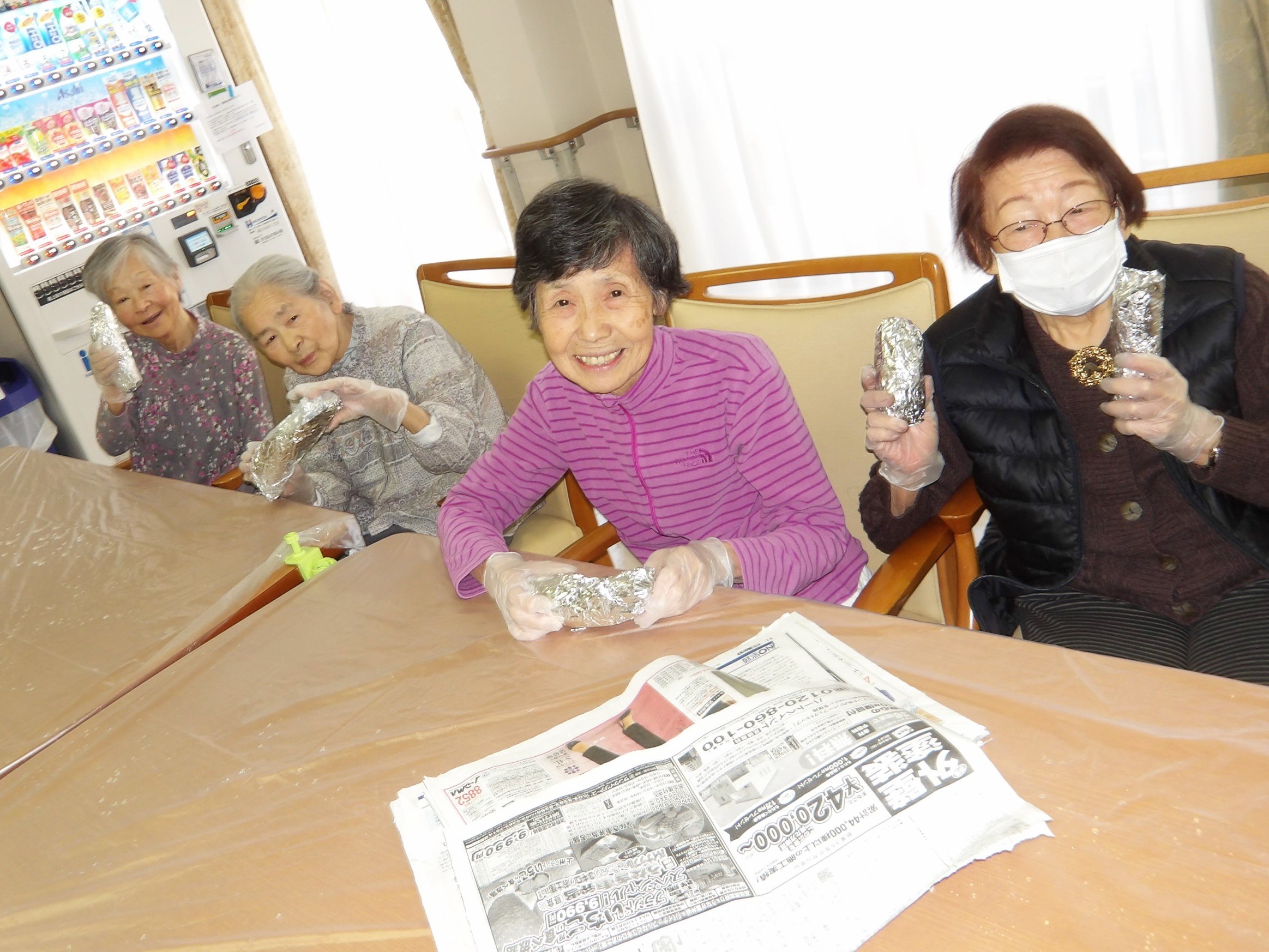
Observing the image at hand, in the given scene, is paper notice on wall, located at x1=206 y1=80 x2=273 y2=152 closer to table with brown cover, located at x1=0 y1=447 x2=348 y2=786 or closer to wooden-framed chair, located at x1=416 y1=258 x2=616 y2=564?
wooden-framed chair, located at x1=416 y1=258 x2=616 y2=564

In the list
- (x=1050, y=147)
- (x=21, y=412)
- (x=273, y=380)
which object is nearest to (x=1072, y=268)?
(x=1050, y=147)

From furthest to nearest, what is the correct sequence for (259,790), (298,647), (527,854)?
(298,647) → (259,790) → (527,854)

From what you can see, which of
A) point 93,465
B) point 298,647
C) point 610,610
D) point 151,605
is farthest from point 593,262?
point 93,465

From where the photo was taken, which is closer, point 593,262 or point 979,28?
point 593,262

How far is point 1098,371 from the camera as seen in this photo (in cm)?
132

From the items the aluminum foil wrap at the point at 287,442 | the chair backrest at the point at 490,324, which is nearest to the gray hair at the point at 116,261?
the chair backrest at the point at 490,324

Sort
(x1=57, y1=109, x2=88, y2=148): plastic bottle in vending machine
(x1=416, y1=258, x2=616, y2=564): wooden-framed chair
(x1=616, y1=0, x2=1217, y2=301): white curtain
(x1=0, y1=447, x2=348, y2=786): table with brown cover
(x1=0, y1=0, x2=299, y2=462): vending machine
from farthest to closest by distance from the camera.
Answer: (x1=57, y1=109, x2=88, y2=148): plastic bottle in vending machine, (x1=0, y1=0, x2=299, y2=462): vending machine, (x1=616, y1=0, x2=1217, y2=301): white curtain, (x1=416, y1=258, x2=616, y2=564): wooden-framed chair, (x1=0, y1=447, x2=348, y2=786): table with brown cover

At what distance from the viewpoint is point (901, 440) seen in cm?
137

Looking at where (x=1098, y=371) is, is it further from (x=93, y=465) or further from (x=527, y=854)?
(x=93, y=465)

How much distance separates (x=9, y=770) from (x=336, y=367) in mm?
1117

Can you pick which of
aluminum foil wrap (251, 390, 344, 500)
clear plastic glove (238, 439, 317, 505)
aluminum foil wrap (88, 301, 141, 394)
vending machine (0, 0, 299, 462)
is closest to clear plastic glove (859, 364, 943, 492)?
aluminum foil wrap (251, 390, 344, 500)

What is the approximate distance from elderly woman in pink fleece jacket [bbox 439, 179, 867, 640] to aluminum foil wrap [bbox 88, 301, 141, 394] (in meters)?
1.26

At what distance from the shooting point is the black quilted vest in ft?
4.12

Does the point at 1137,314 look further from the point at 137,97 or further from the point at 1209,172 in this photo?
the point at 137,97
